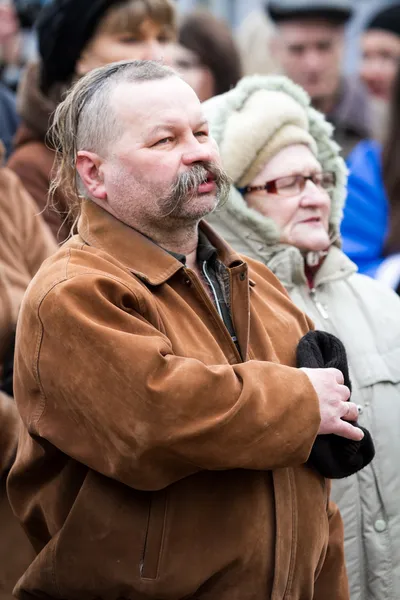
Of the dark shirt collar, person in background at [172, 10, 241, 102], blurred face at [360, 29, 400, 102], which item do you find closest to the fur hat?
the dark shirt collar

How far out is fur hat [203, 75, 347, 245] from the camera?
3.29 metres

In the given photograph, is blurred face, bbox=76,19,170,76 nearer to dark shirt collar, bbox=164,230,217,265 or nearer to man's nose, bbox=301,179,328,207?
man's nose, bbox=301,179,328,207

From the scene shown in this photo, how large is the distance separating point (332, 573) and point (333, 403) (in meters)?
0.58

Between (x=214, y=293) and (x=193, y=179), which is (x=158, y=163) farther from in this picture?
(x=214, y=293)

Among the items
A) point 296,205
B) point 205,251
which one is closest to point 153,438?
point 205,251

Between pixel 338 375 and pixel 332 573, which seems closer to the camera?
pixel 338 375

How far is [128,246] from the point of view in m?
2.41

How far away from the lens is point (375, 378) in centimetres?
317

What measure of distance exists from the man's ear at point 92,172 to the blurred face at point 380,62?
12.0ft

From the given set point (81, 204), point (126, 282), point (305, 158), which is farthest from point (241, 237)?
point (126, 282)

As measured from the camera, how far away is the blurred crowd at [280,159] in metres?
3.16

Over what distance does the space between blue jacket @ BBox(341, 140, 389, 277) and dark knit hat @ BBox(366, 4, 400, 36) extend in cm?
162

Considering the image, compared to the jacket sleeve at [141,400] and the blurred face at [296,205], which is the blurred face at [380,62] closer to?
the blurred face at [296,205]

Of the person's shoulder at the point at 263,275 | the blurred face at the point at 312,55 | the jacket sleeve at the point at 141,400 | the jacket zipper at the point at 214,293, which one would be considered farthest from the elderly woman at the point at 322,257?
the blurred face at the point at 312,55
